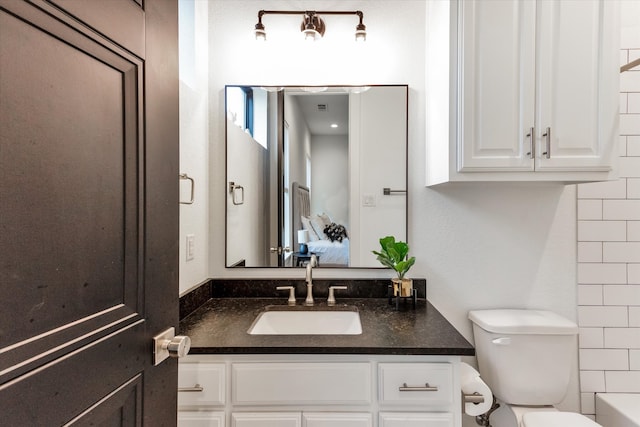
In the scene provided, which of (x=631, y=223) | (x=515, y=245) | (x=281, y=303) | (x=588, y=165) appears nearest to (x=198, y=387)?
(x=281, y=303)

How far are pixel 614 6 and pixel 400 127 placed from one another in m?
0.94

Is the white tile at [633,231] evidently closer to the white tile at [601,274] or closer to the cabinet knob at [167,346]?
the white tile at [601,274]

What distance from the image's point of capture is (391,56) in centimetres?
168

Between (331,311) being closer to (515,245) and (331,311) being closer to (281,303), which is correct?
(281,303)

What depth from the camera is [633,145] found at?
1.59 m

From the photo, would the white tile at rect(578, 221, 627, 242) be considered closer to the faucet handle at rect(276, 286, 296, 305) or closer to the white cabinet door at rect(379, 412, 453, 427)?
the white cabinet door at rect(379, 412, 453, 427)

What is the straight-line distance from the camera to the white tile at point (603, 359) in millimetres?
1600

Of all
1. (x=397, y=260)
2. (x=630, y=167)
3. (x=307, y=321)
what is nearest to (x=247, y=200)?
(x=307, y=321)

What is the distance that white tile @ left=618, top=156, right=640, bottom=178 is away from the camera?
1.59 meters

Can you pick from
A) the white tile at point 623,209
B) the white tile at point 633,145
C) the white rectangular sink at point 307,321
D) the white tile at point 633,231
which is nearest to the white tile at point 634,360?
the white tile at point 633,231

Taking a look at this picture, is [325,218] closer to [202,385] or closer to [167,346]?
[202,385]

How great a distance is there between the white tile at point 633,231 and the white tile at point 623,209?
25mm

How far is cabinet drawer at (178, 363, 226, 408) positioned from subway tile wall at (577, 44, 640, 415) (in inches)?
67.9

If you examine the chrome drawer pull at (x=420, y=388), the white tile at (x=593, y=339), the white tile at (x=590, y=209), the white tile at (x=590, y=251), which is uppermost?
the white tile at (x=590, y=209)
